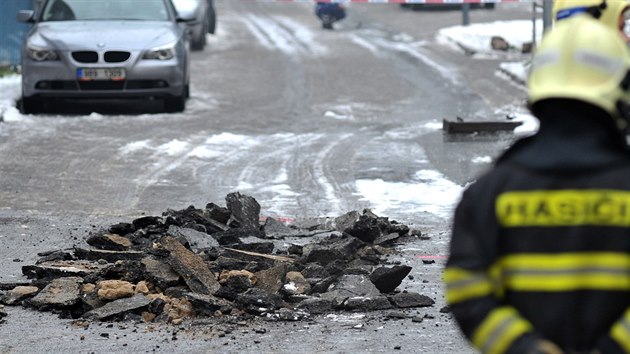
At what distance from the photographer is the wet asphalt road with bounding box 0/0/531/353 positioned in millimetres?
7281

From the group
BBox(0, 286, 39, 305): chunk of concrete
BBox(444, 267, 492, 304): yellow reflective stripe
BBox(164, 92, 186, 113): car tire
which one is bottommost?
BBox(164, 92, 186, 113): car tire

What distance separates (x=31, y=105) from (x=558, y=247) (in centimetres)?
1504

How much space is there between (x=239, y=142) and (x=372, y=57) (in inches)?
409

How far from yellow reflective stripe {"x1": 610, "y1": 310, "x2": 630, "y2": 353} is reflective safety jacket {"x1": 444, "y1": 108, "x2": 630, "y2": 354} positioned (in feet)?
0.07

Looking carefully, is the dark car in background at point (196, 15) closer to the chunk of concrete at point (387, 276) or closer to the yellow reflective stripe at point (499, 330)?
the chunk of concrete at point (387, 276)

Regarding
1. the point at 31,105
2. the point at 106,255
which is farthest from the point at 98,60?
the point at 106,255

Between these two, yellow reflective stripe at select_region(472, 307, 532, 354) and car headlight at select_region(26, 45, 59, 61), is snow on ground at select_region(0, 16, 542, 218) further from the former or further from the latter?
yellow reflective stripe at select_region(472, 307, 532, 354)

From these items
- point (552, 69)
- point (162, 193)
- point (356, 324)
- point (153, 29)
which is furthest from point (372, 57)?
point (552, 69)

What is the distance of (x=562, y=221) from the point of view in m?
Answer: 3.16

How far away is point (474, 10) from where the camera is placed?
119ft

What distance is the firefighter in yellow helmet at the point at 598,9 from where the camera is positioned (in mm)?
7016

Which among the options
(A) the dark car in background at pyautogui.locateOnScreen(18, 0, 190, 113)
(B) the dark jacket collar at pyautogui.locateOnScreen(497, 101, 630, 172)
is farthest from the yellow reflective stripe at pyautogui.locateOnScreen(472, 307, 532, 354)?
(A) the dark car in background at pyautogui.locateOnScreen(18, 0, 190, 113)

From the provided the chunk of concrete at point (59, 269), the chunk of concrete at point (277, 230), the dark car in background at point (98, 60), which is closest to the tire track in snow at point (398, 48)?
the dark car in background at point (98, 60)

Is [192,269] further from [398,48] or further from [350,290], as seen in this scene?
[398,48]
